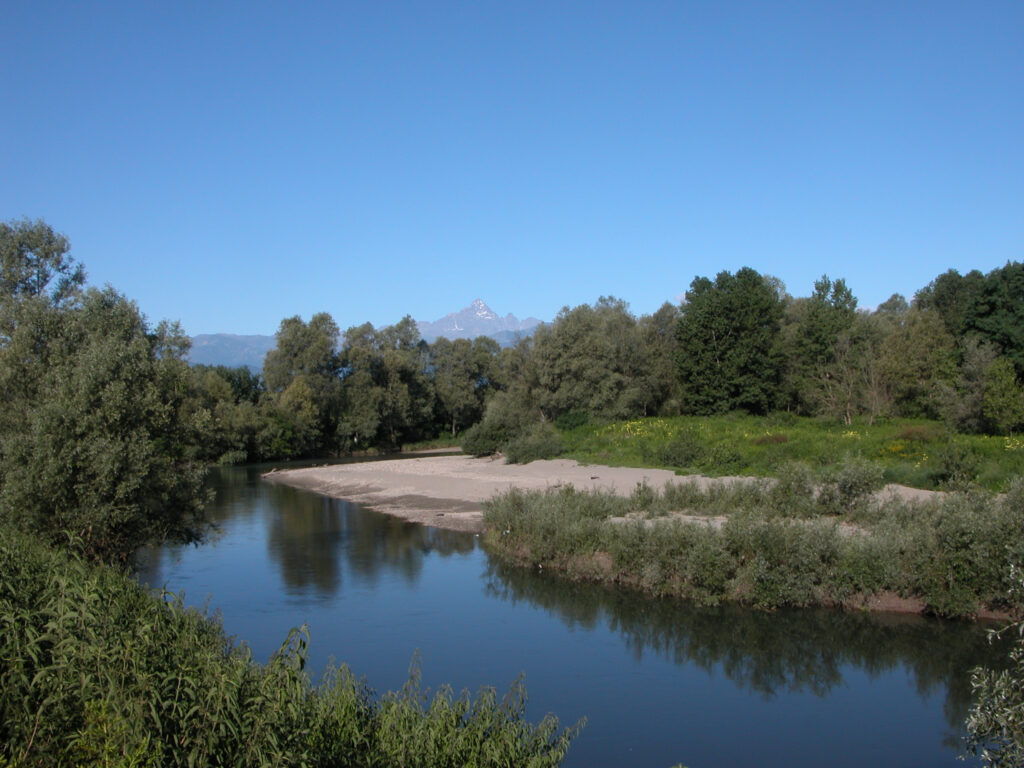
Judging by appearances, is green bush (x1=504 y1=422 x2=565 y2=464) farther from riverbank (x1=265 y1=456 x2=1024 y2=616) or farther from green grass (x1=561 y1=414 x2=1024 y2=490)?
riverbank (x1=265 y1=456 x2=1024 y2=616)

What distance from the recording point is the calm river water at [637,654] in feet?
39.5

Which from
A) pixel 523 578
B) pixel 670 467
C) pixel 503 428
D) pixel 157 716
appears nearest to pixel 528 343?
pixel 503 428

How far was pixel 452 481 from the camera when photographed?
40.6 meters

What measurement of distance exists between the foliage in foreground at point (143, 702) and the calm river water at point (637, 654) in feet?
15.9

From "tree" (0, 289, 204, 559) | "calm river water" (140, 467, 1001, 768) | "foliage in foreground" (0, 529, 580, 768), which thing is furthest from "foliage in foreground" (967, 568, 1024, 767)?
"tree" (0, 289, 204, 559)

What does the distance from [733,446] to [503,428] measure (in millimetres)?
18393

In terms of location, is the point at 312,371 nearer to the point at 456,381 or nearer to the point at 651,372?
the point at 456,381

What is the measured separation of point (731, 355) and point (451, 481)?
846 inches

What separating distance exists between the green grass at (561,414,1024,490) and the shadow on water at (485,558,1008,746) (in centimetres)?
549

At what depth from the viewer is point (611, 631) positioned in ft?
56.0

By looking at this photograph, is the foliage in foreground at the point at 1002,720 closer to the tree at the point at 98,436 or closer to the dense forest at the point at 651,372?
the tree at the point at 98,436

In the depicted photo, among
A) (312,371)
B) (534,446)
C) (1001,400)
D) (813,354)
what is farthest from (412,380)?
(1001,400)

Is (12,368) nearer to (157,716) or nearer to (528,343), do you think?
(157,716)

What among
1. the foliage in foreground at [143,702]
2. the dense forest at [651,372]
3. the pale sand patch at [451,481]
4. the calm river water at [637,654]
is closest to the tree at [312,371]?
the dense forest at [651,372]
